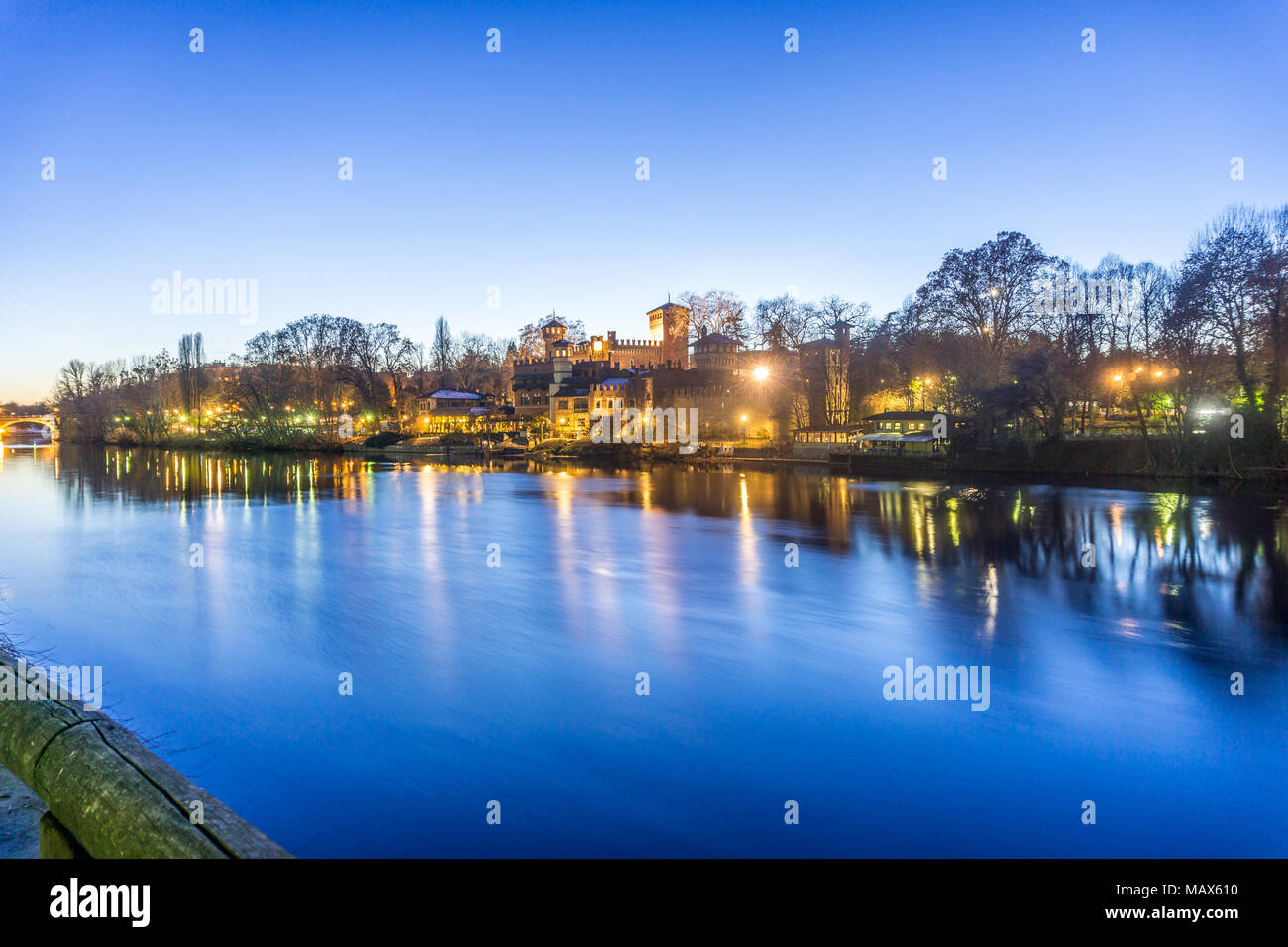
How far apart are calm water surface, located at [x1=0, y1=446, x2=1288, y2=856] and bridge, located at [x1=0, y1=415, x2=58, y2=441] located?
14289cm

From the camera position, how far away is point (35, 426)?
513ft

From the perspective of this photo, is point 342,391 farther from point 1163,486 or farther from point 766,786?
point 766,786

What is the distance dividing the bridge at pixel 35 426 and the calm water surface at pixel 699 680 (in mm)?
142886

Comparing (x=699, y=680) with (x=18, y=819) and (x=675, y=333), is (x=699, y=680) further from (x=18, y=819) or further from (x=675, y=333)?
(x=675, y=333)

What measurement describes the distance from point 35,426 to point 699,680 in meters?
Answer: 191

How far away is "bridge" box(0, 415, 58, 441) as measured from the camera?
138 meters

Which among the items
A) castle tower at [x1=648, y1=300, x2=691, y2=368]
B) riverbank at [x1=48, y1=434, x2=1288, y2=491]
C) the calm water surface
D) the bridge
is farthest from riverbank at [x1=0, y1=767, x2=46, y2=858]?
the bridge

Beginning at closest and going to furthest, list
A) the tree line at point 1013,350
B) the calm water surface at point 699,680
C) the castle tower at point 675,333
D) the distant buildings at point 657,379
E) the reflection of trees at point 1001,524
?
the calm water surface at point 699,680 < the reflection of trees at point 1001,524 < the tree line at point 1013,350 < the distant buildings at point 657,379 < the castle tower at point 675,333

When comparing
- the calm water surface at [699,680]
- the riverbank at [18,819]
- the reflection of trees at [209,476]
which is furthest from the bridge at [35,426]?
the riverbank at [18,819]

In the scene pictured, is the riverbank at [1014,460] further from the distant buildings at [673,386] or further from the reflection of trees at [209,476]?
the reflection of trees at [209,476]

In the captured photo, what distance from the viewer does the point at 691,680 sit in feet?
35.0

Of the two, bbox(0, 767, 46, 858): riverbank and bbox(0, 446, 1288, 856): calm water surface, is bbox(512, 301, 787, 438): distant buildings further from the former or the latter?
bbox(0, 767, 46, 858): riverbank

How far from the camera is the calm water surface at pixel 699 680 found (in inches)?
271

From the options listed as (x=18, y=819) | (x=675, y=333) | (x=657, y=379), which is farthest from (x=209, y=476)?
(x=675, y=333)
